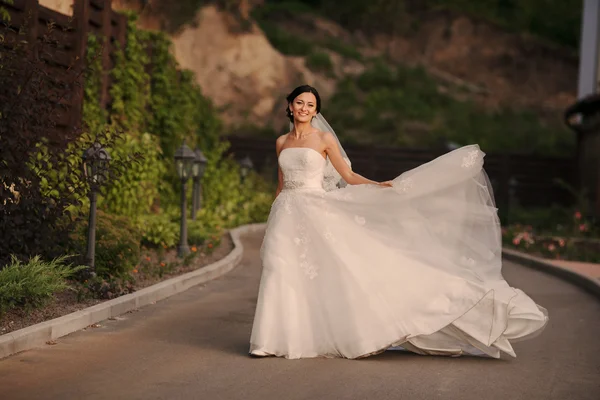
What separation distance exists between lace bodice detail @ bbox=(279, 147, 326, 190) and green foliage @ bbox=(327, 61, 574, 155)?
41298mm

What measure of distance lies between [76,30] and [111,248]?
18.0 feet

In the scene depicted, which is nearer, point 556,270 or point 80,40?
point 80,40

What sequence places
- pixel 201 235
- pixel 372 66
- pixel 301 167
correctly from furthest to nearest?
pixel 372 66 → pixel 201 235 → pixel 301 167

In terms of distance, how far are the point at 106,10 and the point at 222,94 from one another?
98.4 ft

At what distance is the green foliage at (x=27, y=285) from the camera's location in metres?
9.35

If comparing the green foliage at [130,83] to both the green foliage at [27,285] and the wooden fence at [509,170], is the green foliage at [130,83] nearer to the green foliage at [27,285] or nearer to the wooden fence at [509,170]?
the green foliage at [27,285]

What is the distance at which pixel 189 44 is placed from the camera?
1855 inches

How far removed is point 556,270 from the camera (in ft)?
61.6

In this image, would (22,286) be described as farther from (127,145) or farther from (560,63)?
(560,63)

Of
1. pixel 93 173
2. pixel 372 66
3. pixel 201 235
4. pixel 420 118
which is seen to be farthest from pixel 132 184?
pixel 372 66

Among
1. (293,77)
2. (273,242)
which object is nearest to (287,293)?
(273,242)

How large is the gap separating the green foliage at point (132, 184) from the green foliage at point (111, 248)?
11.5ft

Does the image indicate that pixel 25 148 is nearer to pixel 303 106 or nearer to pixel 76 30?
pixel 303 106

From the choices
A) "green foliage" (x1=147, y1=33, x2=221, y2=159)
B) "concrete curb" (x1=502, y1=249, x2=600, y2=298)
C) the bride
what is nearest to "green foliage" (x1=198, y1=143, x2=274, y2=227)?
"green foliage" (x1=147, y1=33, x2=221, y2=159)
